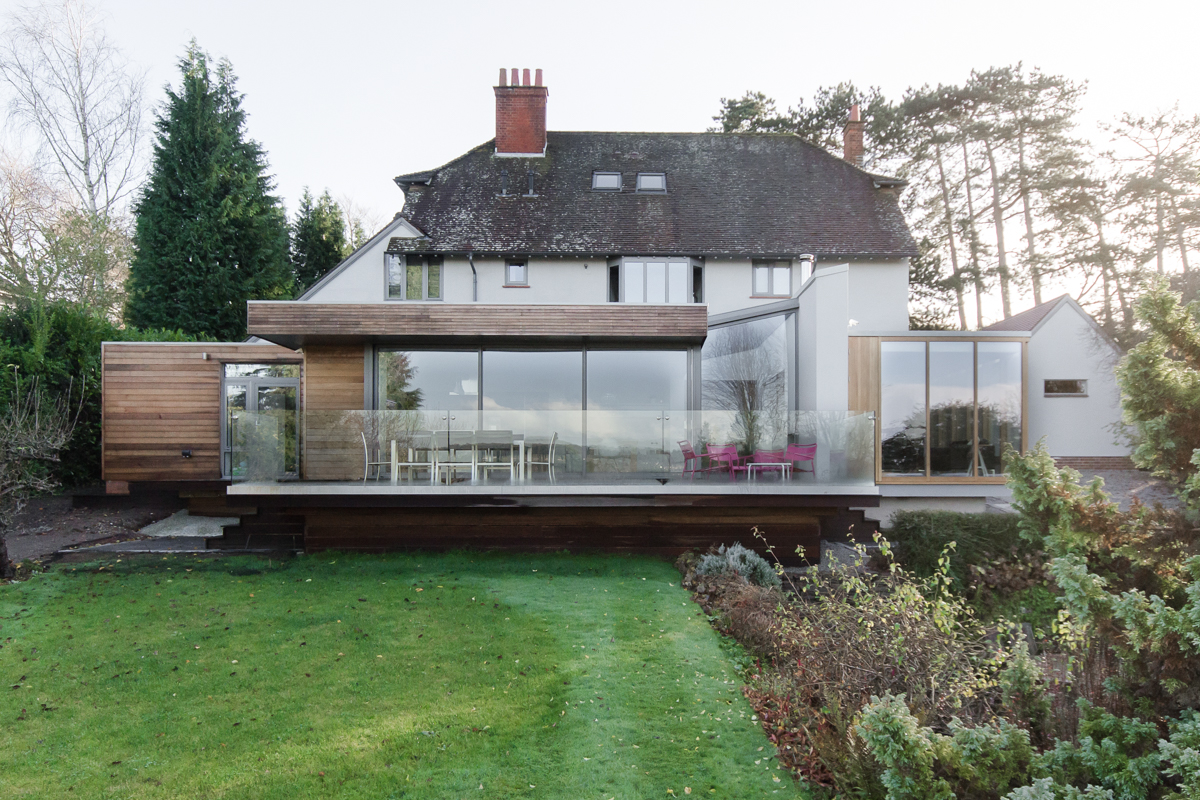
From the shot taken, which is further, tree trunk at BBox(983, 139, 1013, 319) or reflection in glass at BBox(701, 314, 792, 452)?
tree trunk at BBox(983, 139, 1013, 319)

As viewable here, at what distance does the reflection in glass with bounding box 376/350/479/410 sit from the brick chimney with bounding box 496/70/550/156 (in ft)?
32.9

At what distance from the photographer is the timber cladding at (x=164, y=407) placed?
43.2 feet

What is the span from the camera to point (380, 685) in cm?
545

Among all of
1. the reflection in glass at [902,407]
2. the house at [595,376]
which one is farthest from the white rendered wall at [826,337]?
the reflection in glass at [902,407]

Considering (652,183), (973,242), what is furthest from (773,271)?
(973,242)

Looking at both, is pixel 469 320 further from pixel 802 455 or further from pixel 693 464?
pixel 802 455

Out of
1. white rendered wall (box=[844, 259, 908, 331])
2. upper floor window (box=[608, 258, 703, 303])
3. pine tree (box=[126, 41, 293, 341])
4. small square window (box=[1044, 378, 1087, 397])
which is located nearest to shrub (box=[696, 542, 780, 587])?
upper floor window (box=[608, 258, 703, 303])

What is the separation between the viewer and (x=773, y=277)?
16.8 meters

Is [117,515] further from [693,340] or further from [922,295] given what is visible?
[922,295]

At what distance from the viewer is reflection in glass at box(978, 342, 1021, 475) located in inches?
513

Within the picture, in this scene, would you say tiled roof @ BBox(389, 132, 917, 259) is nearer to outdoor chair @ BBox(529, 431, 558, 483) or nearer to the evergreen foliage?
the evergreen foliage

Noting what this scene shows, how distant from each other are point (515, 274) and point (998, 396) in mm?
10721

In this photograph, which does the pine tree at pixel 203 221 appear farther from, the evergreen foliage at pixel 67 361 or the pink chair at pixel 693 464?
the pink chair at pixel 693 464

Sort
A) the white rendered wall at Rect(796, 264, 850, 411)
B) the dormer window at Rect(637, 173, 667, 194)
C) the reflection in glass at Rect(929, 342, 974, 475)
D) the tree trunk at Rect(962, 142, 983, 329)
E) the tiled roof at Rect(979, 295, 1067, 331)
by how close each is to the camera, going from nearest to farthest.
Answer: the white rendered wall at Rect(796, 264, 850, 411), the reflection in glass at Rect(929, 342, 974, 475), the dormer window at Rect(637, 173, 667, 194), the tiled roof at Rect(979, 295, 1067, 331), the tree trunk at Rect(962, 142, 983, 329)
